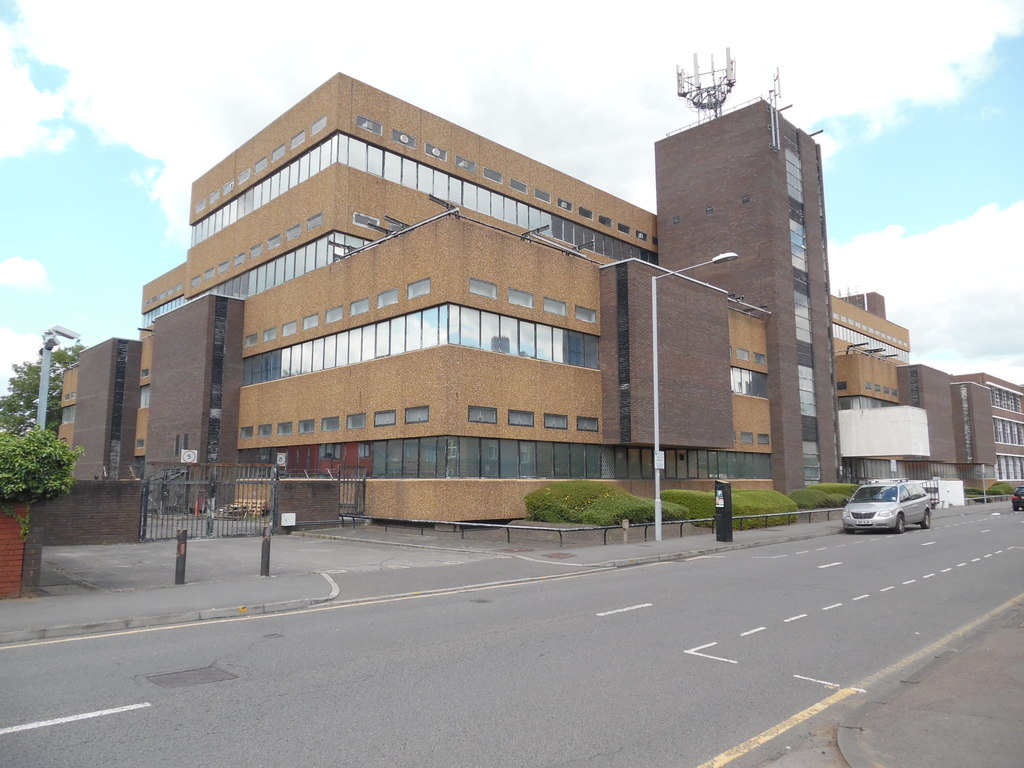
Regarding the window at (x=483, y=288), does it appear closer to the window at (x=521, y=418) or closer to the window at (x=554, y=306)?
the window at (x=554, y=306)

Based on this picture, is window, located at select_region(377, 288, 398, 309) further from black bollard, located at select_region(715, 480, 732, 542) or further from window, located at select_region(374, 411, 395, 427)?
black bollard, located at select_region(715, 480, 732, 542)

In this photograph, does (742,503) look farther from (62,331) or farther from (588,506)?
(62,331)

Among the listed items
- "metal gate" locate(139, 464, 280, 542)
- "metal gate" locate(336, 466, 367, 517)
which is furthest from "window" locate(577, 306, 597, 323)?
"metal gate" locate(139, 464, 280, 542)

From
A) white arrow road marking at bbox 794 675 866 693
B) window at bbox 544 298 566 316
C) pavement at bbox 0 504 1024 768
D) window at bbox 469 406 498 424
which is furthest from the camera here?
window at bbox 544 298 566 316

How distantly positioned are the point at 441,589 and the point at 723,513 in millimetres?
12846

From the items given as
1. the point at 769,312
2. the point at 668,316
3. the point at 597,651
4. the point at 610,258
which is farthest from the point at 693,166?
the point at 597,651

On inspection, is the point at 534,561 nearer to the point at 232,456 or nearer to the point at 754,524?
the point at 754,524

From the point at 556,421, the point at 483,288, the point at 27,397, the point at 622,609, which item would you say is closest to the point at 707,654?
the point at 622,609

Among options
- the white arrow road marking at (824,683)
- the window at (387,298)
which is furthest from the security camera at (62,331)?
the white arrow road marking at (824,683)

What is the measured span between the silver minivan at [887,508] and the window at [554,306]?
13.9 meters

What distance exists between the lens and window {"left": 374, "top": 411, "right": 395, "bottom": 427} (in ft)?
94.7

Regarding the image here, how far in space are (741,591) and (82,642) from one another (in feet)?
34.3

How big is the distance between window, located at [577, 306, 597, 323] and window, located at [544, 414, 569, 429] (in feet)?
15.4

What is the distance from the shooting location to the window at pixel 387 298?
29750 mm
